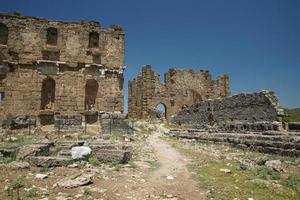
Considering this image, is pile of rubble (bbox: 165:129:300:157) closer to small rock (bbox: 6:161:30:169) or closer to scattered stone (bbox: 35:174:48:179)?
scattered stone (bbox: 35:174:48:179)

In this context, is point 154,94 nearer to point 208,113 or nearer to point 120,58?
point 208,113

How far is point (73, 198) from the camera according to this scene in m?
5.32

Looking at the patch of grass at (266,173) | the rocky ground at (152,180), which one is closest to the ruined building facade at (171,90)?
the rocky ground at (152,180)

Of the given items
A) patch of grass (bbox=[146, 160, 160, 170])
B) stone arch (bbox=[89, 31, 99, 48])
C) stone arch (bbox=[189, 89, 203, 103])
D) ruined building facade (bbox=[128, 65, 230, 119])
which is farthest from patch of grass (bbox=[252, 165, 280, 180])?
stone arch (bbox=[189, 89, 203, 103])

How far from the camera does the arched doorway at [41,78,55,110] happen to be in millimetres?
20672

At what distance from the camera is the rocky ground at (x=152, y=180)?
225 inches

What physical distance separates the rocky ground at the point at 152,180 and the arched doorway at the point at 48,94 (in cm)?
1266

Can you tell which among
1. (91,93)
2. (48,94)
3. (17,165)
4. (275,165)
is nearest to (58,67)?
(48,94)

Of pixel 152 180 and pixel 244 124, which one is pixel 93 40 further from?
pixel 152 180

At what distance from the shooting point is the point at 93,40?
21781mm

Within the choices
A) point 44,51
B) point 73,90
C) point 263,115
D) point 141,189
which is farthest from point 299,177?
point 44,51

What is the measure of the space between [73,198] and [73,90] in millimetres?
16003

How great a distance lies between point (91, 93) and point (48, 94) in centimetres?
315

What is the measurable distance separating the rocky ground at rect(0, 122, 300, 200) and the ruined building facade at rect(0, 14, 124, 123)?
1198 cm
